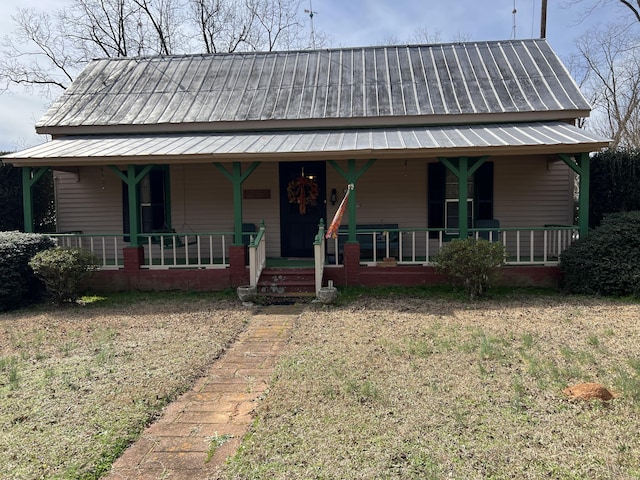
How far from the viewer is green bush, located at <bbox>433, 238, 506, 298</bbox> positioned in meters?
8.41

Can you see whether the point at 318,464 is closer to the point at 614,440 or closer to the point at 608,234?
the point at 614,440

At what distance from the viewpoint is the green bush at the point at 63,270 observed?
8453 millimetres

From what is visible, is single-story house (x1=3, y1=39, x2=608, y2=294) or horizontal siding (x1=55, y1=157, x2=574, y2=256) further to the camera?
horizontal siding (x1=55, y1=157, x2=574, y2=256)

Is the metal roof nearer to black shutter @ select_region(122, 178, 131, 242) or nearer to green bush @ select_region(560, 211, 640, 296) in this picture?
black shutter @ select_region(122, 178, 131, 242)

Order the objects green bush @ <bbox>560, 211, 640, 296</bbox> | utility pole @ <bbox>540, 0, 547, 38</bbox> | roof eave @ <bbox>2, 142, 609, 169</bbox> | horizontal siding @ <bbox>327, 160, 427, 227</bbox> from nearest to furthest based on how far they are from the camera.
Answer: green bush @ <bbox>560, 211, 640, 296</bbox>, roof eave @ <bbox>2, 142, 609, 169</bbox>, horizontal siding @ <bbox>327, 160, 427, 227</bbox>, utility pole @ <bbox>540, 0, 547, 38</bbox>

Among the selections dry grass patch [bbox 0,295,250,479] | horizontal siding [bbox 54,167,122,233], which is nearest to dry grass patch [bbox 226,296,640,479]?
dry grass patch [bbox 0,295,250,479]

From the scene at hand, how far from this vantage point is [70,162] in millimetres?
9648

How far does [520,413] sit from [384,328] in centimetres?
296

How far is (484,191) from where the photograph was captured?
36.7ft

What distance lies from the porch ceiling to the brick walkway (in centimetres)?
447

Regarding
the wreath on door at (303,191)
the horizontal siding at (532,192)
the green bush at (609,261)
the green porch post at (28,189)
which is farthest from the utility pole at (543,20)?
the green porch post at (28,189)

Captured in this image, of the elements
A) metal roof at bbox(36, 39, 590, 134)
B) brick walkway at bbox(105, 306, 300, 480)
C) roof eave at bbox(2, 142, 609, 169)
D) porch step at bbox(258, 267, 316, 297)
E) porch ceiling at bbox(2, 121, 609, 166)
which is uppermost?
metal roof at bbox(36, 39, 590, 134)

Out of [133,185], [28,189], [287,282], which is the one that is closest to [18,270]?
[28,189]

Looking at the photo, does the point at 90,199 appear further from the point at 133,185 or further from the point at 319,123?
the point at 319,123
